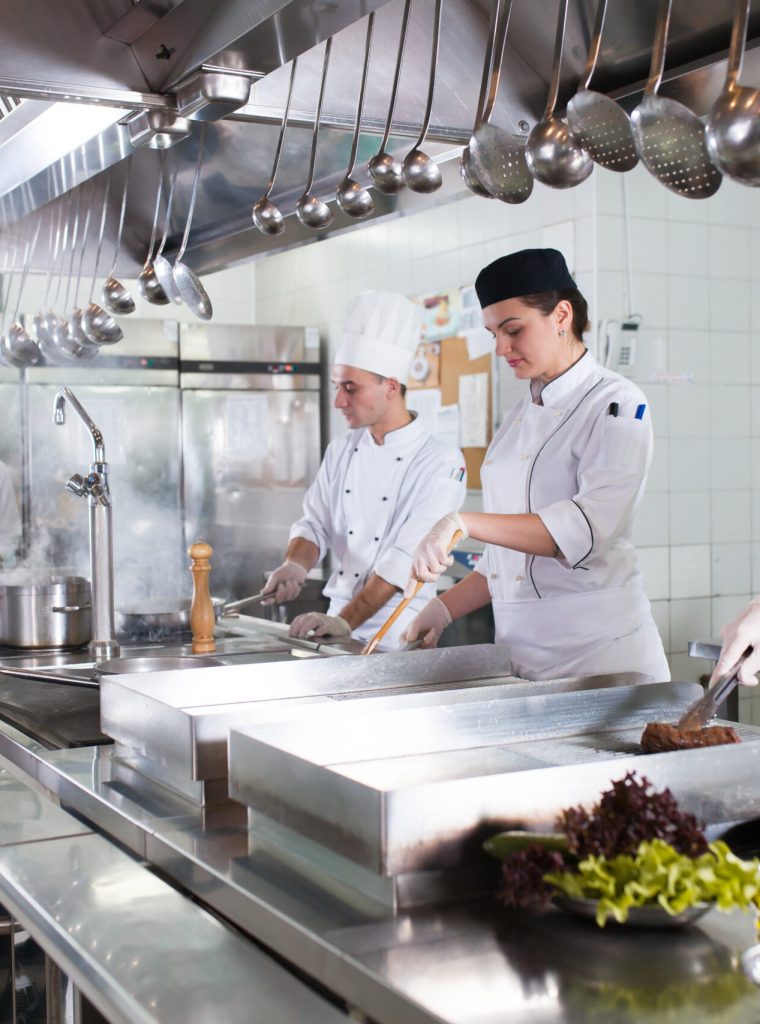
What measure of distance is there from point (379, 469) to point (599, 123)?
83.2 inches

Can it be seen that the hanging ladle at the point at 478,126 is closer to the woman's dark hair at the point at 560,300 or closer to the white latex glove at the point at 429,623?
the woman's dark hair at the point at 560,300

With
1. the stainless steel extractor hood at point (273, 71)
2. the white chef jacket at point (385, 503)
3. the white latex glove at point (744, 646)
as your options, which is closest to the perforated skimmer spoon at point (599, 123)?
the stainless steel extractor hood at point (273, 71)

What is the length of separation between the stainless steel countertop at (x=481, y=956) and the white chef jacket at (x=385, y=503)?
221 cm

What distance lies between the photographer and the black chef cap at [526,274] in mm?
2512

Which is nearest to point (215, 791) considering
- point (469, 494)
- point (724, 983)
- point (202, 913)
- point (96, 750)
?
point (202, 913)

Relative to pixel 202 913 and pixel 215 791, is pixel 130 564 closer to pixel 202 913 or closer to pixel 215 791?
pixel 215 791

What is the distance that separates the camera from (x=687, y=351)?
4492 mm

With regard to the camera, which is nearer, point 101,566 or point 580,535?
point 580,535

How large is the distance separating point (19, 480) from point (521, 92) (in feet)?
12.6

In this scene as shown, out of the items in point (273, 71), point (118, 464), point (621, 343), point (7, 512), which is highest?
point (273, 71)

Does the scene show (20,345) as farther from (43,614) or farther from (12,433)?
(12,433)

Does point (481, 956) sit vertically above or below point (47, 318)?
below

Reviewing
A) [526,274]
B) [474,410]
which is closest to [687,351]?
[474,410]

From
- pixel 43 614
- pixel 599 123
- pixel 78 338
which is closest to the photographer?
pixel 599 123
